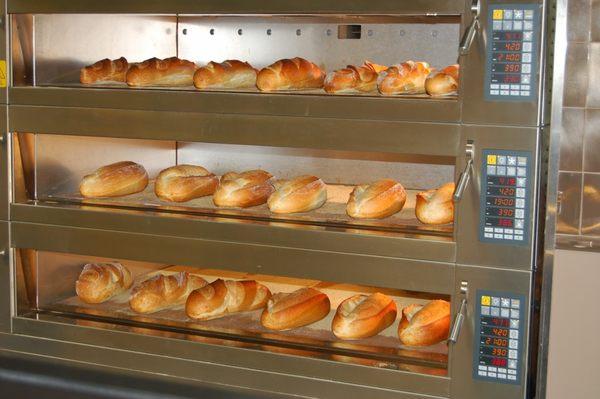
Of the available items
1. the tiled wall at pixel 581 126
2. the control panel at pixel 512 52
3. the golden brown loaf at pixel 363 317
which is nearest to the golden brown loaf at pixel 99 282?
the golden brown loaf at pixel 363 317

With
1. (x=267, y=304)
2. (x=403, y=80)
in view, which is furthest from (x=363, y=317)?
(x=403, y=80)

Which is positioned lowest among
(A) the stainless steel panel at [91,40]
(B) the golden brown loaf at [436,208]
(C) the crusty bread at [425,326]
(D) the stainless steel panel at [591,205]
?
(C) the crusty bread at [425,326]

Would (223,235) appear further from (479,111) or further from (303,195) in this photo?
(479,111)

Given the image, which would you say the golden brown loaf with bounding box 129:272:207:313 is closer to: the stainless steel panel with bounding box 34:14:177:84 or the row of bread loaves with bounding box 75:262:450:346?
the row of bread loaves with bounding box 75:262:450:346

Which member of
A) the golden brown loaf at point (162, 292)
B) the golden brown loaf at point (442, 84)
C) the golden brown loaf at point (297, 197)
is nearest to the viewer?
the golden brown loaf at point (442, 84)

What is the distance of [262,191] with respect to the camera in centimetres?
238

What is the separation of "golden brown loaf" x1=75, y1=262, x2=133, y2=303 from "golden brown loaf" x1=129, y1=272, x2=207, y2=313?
0.09 metres

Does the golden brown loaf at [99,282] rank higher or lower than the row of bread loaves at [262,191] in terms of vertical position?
lower

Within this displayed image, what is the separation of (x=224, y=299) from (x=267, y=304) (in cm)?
14

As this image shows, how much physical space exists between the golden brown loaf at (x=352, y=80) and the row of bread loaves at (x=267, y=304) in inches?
21.6

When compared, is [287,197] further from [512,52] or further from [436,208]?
[512,52]

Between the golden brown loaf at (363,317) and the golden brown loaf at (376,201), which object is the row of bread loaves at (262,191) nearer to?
the golden brown loaf at (376,201)

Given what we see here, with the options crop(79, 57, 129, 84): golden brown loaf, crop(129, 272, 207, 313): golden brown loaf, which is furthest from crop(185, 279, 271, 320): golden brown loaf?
crop(79, 57, 129, 84): golden brown loaf

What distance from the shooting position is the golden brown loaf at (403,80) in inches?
85.3
